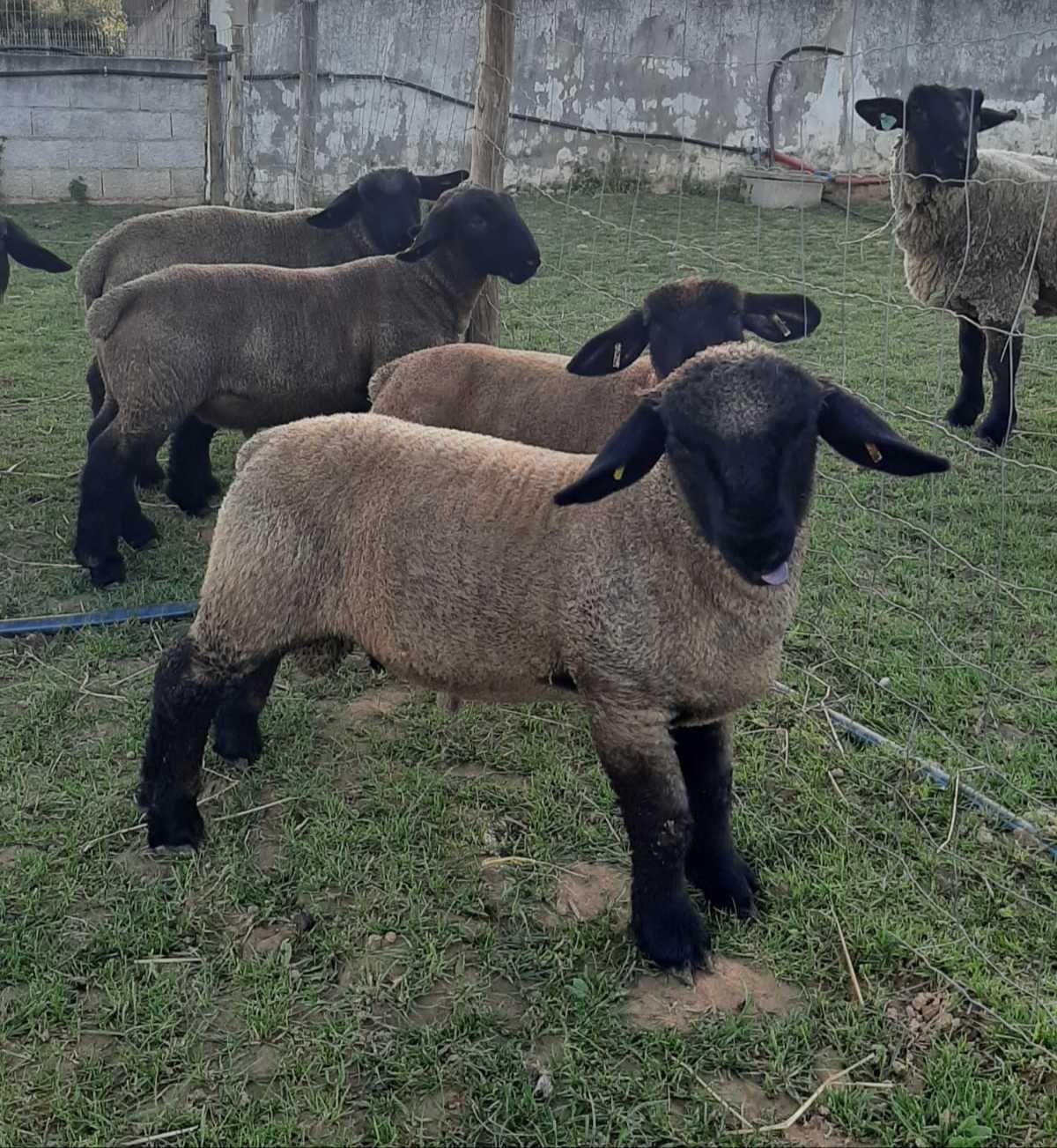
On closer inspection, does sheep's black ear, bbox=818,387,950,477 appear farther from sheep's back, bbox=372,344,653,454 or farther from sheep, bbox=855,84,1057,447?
sheep, bbox=855,84,1057,447

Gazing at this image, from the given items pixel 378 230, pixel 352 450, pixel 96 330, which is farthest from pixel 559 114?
pixel 352 450

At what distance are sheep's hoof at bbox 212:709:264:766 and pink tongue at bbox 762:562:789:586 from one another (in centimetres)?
204

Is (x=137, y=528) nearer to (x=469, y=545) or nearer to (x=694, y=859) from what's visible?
(x=469, y=545)

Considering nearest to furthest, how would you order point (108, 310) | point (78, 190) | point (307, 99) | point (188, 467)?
point (108, 310)
point (188, 467)
point (307, 99)
point (78, 190)

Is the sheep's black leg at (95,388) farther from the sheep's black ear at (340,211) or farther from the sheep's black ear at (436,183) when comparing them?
the sheep's black ear at (436,183)

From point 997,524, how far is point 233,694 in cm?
395

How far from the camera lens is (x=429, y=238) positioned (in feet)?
19.6

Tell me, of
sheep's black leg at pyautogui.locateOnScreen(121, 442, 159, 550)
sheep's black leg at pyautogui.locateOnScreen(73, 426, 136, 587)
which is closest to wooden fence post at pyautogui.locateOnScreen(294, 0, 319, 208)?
sheep's black leg at pyautogui.locateOnScreen(121, 442, 159, 550)

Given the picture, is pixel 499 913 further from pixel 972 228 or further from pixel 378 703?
pixel 972 228

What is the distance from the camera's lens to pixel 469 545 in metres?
3.26

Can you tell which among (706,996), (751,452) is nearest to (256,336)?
(751,452)

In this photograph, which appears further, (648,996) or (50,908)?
(50,908)

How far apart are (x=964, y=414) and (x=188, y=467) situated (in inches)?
193

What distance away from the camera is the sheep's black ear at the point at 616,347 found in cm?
441
